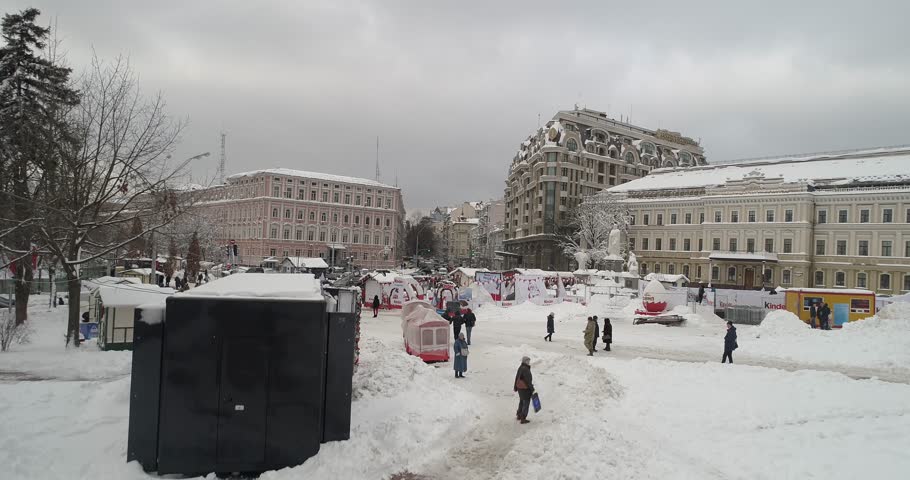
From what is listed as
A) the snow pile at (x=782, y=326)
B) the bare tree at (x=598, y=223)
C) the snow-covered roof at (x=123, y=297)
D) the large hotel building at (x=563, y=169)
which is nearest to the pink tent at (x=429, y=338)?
the snow-covered roof at (x=123, y=297)

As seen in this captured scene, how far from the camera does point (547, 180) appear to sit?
268 ft

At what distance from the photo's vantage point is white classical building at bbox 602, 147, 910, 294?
53.7m

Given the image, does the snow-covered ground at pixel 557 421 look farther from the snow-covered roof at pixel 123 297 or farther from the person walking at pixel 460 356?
the snow-covered roof at pixel 123 297

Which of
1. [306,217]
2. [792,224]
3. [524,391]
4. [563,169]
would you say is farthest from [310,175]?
[524,391]

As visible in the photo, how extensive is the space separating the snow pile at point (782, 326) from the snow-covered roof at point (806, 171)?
142ft

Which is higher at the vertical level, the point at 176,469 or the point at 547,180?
the point at 547,180

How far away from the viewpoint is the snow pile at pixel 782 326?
72.3 ft

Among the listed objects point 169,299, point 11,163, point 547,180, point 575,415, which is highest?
point 547,180

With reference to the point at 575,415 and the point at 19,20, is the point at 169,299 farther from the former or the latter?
the point at 19,20

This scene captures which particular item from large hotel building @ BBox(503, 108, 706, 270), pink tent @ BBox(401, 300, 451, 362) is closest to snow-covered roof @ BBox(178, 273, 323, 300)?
pink tent @ BBox(401, 300, 451, 362)

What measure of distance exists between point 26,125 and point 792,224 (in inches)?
2570

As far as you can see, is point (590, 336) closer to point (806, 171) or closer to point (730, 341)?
point (730, 341)

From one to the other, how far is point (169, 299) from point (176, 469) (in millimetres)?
2350

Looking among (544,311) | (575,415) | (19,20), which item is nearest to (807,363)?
(575,415)
